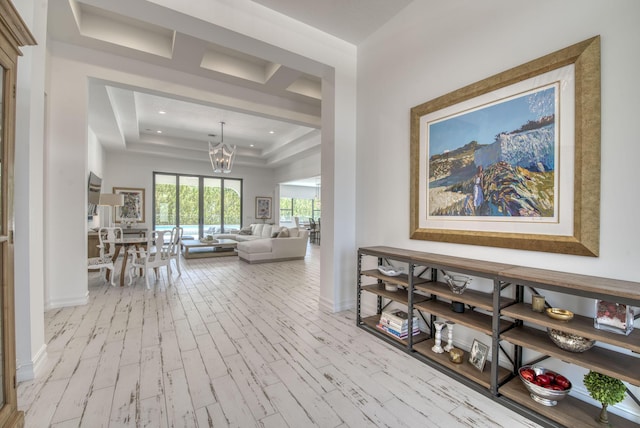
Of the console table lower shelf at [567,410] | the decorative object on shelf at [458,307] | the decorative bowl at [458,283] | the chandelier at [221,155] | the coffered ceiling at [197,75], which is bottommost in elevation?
the console table lower shelf at [567,410]

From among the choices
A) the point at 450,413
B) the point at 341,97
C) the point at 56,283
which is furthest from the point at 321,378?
the point at 56,283

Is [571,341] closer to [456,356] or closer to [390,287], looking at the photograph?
[456,356]

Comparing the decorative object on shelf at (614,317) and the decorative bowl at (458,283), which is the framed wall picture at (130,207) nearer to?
the decorative bowl at (458,283)

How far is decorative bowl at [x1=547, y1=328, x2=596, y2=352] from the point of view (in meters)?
1.51

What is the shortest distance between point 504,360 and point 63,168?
5.16 metres

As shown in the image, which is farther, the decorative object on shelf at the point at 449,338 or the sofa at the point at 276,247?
the sofa at the point at 276,247

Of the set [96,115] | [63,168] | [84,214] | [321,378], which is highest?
[96,115]

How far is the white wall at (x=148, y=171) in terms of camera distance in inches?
330

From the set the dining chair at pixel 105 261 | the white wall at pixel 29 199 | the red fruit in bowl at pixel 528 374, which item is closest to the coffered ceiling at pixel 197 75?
the white wall at pixel 29 199

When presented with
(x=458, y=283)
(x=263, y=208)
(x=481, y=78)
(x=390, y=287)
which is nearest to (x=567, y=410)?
(x=458, y=283)

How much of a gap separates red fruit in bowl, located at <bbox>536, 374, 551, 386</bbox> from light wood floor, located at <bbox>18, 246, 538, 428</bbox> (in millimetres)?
242

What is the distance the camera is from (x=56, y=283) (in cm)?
339

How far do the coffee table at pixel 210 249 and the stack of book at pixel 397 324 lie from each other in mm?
5537

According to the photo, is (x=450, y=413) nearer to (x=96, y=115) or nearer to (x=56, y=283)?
(x=56, y=283)
